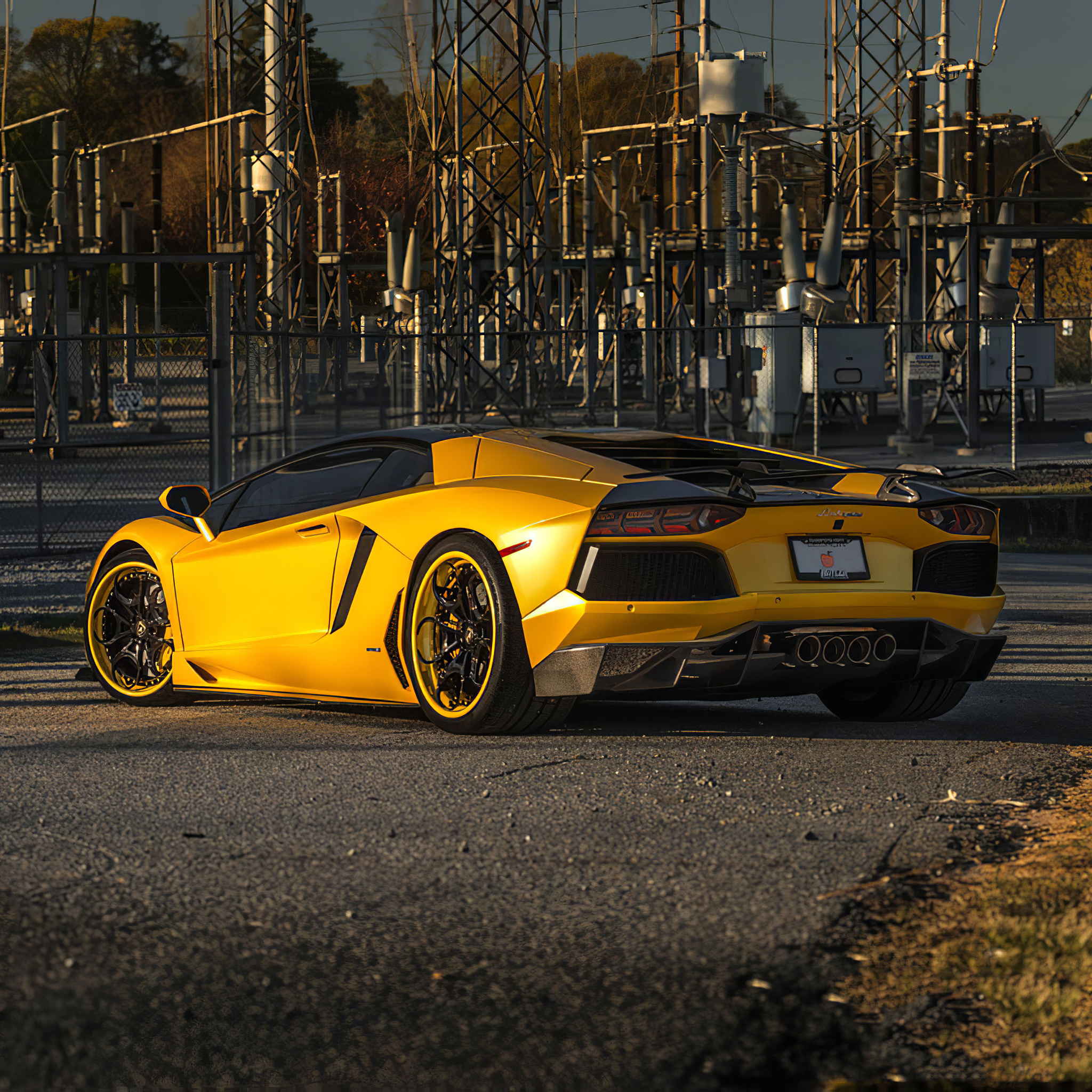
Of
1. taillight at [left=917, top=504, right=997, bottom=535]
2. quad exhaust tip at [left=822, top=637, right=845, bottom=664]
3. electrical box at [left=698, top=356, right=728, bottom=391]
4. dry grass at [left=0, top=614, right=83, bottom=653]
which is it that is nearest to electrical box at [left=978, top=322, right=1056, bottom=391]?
electrical box at [left=698, top=356, right=728, bottom=391]

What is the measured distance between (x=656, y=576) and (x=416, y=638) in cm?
104

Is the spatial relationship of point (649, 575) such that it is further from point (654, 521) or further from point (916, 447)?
point (916, 447)

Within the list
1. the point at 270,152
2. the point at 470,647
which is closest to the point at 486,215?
the point at 270,152

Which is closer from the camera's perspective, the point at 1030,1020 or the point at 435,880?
the point at 1030,1020

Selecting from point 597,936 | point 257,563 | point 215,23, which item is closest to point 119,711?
point 257,563

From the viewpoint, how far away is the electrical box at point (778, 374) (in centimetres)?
2666

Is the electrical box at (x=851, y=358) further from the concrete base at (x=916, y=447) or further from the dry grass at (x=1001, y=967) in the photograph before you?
the dry grass at (x=1001, y=967)

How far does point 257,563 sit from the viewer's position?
7109 mm

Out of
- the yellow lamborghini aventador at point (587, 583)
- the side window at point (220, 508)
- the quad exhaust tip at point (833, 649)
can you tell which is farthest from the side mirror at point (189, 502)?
the quad exhaust tip at point (833, 649)

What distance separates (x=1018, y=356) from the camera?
27.0 m

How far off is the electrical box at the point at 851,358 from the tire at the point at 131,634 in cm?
1964

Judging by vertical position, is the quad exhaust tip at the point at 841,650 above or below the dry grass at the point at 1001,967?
above

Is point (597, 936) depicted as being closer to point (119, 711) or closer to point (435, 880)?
point (435, 880)

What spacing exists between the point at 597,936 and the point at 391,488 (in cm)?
343
